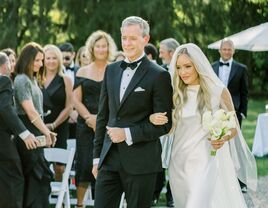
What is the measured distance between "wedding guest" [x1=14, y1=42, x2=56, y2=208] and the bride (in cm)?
196

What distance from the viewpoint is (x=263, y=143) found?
1614 centimetres

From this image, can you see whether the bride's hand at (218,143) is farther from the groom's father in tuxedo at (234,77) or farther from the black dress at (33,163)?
the groom's father in tuxedo at (234,77)

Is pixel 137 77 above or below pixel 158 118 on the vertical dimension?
above

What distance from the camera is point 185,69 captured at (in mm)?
6574

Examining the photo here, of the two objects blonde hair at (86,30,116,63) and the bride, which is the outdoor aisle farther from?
the bride

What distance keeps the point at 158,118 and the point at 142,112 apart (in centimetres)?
17

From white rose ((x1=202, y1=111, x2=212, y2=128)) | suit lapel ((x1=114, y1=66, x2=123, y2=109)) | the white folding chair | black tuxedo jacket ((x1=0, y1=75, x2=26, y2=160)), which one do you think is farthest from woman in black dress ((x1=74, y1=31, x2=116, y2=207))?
suit lapel ((x1=114, y1=66, x2=123, y2=109))

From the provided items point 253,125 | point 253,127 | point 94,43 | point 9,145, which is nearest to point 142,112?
point 9,145

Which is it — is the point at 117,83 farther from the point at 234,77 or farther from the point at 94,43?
the point at 234,77

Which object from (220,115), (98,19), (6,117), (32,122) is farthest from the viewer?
(98,19)

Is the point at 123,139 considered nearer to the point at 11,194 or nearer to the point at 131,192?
the point at 131,192

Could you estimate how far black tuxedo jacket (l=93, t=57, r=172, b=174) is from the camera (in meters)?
5.92

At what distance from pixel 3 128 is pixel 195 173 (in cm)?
230

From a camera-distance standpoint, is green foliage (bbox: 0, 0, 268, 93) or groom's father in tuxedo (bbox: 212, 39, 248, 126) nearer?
groom's father in tuxedo (bbox: 212, 39, 248, 126)
